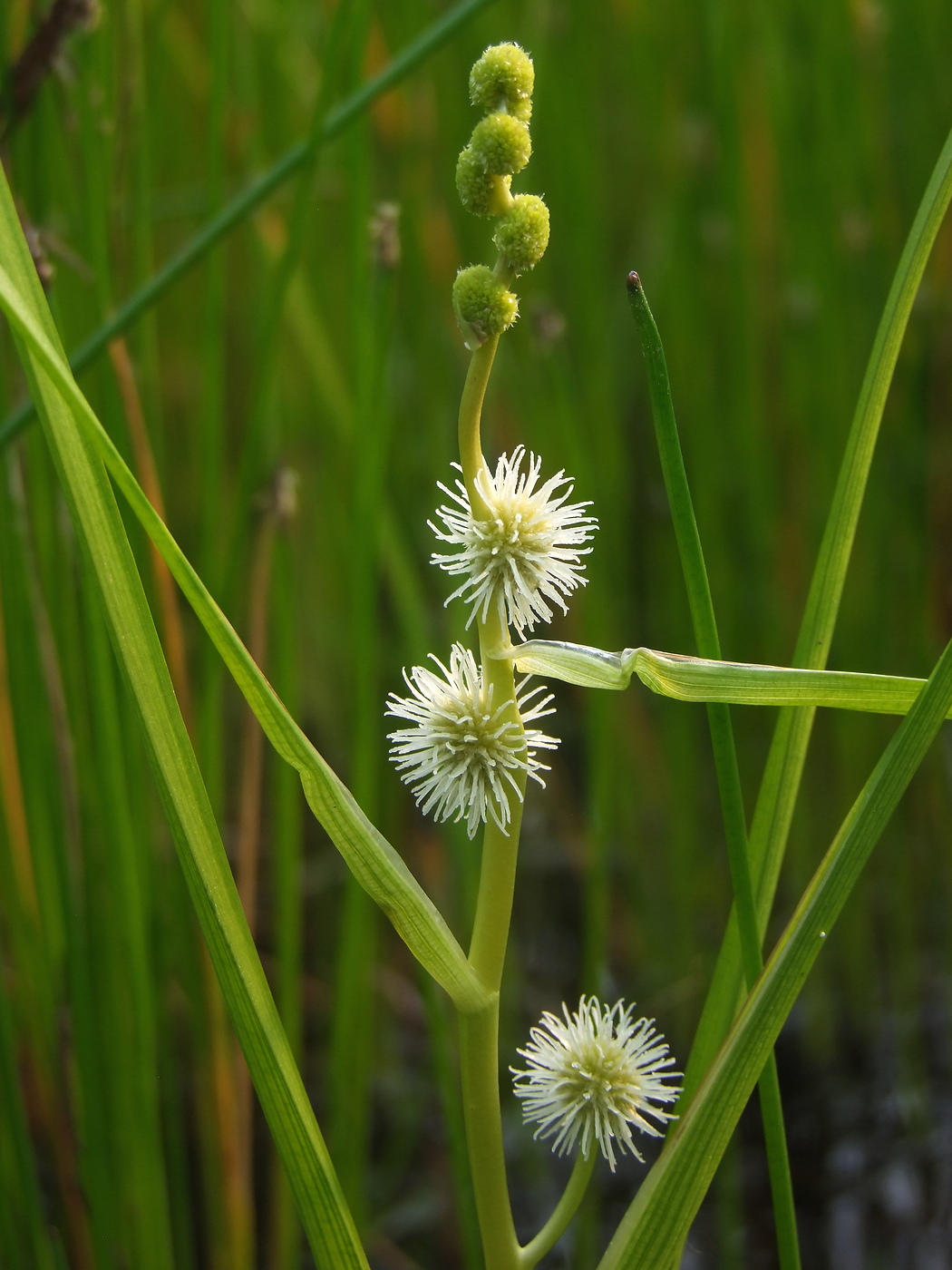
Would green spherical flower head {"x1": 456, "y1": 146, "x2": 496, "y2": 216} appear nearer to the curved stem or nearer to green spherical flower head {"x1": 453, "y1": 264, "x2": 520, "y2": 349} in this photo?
green spherical flower head {"x1": 453, "y1": 264, "x2": 520, "y2": 349}

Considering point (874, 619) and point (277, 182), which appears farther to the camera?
point (874, 619)

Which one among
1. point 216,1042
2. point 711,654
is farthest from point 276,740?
point 216,1042

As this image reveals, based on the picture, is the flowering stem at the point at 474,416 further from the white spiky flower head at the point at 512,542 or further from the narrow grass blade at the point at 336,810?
the narrow grass blade at the point at 336,810

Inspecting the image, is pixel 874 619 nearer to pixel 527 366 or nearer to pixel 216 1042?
pixel 527 366

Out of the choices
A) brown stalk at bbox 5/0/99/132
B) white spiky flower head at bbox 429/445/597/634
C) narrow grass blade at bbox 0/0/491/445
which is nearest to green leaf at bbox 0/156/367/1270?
white spiky flower head at bbox 429/445/597/634

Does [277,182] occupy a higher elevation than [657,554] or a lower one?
lower

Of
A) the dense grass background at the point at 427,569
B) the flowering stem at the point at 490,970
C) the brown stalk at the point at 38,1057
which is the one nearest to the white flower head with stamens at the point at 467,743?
the flowering stem at the point at 490,970

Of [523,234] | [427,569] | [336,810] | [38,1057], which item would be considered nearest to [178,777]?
[336,810]

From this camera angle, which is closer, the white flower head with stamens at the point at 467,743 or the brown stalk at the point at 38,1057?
the white flower head with stamens at the point at 467,743
